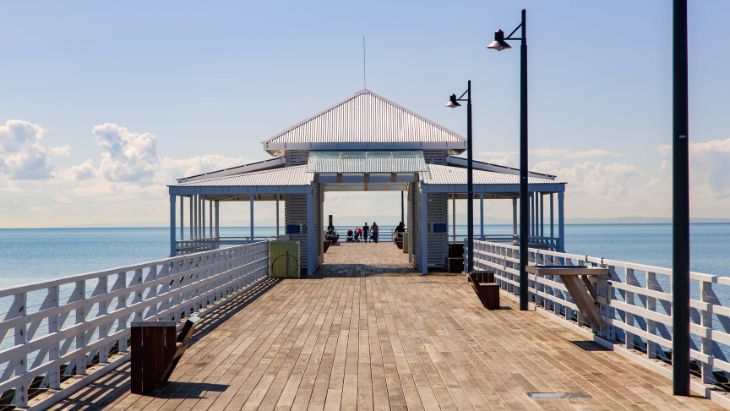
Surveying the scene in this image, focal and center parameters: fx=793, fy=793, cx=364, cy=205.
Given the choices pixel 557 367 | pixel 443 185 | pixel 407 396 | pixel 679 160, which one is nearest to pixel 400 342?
pixel 557 367

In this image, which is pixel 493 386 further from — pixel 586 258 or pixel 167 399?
pixel 586 258

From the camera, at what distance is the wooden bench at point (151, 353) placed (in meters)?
7.94

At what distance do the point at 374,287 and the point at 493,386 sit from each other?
12393 mm

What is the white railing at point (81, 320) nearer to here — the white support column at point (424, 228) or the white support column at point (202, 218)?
the white support column at point (424, 228)

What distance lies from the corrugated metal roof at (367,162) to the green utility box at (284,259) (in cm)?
345

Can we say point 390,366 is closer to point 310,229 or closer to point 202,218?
point 310,229

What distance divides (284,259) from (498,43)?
1173 centimetres

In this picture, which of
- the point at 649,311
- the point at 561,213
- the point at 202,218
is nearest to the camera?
the point at 649,311

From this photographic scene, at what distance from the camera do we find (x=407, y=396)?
25.4 feet

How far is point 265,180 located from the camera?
26031 millimetres

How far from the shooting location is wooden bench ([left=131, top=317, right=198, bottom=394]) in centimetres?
794

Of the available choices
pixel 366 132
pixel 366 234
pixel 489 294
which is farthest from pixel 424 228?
pixel 366 234

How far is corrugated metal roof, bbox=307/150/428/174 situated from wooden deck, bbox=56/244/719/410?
10862 millimetres

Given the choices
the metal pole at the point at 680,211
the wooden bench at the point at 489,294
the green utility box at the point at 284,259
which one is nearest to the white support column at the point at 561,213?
the green utility box at the point at 284,259
